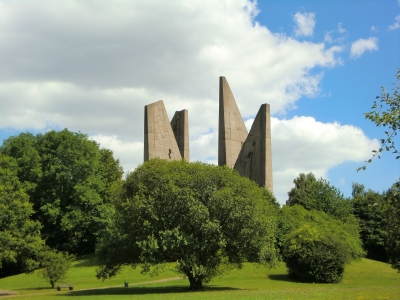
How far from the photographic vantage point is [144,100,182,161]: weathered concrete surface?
142 feet

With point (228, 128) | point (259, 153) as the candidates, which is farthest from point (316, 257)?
point (228, 128)

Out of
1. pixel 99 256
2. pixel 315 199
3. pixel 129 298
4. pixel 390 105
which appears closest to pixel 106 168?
pixel 315 199

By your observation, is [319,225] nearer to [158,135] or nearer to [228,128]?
[228,128]

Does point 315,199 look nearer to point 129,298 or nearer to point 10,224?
point 10,224

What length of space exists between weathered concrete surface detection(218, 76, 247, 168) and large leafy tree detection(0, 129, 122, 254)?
12.5 meters

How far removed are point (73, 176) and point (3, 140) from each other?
32.0 feet

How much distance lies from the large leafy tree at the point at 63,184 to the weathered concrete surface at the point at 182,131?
27.1ft

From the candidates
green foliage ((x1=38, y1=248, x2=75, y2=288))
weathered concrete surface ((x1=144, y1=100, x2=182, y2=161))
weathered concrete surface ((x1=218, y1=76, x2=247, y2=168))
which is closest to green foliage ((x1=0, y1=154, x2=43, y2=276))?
green foliage ((x1=38, y1=248, x2=75, y2=288))

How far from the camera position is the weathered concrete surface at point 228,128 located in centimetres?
4656

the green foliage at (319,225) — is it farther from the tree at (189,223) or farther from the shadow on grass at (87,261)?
the shadow on grass at (87,261)

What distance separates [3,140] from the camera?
5575 cm

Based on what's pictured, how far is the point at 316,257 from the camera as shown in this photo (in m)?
34.7

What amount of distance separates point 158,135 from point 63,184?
15.0 meters

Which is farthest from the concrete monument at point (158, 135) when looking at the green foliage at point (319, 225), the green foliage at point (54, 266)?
the green foliage at point (54, 266)
